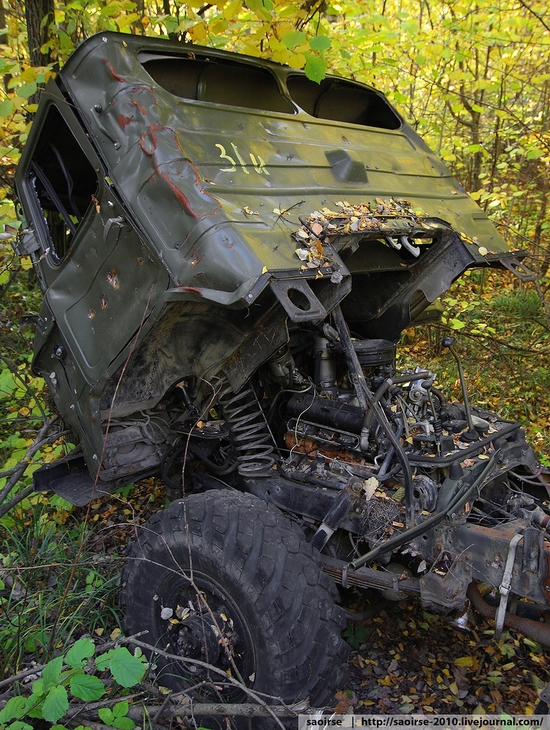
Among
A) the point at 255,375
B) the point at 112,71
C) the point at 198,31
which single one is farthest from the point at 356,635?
the point at 198,31

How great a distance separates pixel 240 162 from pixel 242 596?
2.03 metres

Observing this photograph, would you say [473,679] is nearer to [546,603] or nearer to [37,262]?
[546,603]

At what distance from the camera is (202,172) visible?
267 cm

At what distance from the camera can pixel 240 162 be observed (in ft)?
9.40

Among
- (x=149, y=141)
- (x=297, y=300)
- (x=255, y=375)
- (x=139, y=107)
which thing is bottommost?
(x=255, y=375)

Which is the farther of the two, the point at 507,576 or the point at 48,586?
the point at 48,586

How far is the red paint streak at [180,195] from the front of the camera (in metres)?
2.50

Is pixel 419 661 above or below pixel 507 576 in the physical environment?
below

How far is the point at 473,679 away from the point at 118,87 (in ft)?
11.4

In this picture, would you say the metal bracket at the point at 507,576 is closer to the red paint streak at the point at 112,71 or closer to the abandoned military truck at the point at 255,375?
the abandoned military truck at the point at 255,375

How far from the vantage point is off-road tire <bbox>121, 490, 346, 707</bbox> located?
2.52 m

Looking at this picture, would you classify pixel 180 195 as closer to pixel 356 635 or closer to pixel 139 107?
pixel 139 107

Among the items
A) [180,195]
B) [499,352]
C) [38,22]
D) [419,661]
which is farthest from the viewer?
[499,352]

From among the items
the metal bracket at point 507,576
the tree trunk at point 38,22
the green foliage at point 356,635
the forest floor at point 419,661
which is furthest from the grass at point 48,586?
the tree trunk at point 38,22
